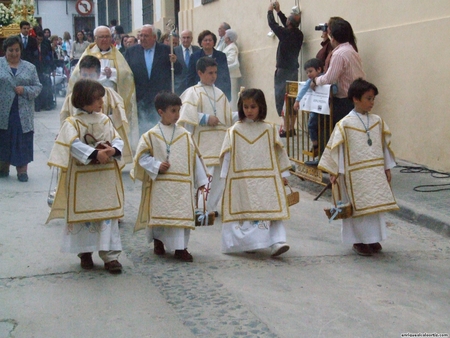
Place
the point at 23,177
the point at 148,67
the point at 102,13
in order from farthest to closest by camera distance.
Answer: the point at 102,13
the point at 148,67
the point at 23,177

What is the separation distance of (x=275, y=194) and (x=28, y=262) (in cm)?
197

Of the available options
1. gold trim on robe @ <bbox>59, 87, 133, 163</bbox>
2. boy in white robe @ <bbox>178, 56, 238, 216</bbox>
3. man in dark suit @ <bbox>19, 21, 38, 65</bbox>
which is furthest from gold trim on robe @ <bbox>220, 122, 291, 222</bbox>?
man in dark suit @ <bbox>19, 21, 38, 65</bbox>

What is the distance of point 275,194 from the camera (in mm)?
6293

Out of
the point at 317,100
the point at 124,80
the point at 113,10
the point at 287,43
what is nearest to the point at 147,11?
the point at 113,10

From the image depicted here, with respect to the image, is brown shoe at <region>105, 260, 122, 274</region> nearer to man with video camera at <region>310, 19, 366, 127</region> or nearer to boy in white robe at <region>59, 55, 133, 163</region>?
boy in white robe at <region>59, 55, 133, 163</region>

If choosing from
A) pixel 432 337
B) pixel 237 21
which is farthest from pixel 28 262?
pixel 237 21

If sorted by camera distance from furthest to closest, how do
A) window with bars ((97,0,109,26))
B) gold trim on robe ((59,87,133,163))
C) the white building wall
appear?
the white building wall < window with bars ((97,0,109,26)) < gold trim on robe ((59,87,133,163))

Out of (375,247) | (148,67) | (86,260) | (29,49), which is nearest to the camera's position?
(86,260)

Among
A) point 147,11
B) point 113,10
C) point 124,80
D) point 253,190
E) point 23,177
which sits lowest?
point 23,177

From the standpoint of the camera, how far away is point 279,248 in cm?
616

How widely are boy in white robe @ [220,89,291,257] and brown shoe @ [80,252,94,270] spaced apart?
108 cm

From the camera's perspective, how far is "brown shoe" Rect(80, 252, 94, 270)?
19.2ft

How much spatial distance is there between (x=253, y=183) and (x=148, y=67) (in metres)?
5.42

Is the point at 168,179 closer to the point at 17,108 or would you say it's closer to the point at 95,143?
the point at 95,143
